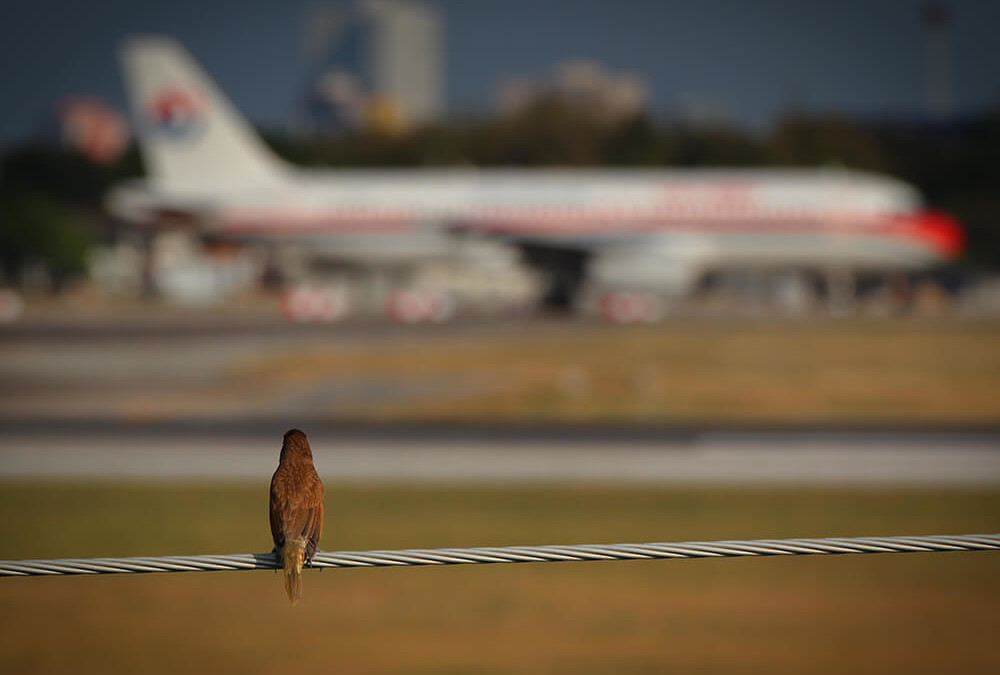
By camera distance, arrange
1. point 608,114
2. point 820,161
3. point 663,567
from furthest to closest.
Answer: point 608,114, point 820,161, point 663,567

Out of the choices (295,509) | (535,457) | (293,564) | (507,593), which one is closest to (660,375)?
(535,457)

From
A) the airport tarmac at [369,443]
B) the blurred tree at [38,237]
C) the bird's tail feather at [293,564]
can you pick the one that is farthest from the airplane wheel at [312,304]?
the bird's tail feather at [293,564]

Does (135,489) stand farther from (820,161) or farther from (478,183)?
(820,161)

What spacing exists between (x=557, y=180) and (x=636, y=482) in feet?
160

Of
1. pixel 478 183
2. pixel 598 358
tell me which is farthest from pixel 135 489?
pixel 478 183

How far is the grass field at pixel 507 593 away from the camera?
15.5 meters

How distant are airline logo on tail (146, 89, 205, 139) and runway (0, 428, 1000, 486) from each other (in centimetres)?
4762

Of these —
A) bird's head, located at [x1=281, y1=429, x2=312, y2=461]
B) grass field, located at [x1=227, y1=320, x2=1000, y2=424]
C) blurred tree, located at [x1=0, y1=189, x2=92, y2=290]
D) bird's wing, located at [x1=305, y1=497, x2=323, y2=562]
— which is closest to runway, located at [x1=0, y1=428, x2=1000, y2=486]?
grass field, located at [x1=227, y1=320, x2=1000, y2=424]

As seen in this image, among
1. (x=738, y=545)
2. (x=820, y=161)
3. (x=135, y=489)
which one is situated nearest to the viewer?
(x=738, y=545)

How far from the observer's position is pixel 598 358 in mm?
51625

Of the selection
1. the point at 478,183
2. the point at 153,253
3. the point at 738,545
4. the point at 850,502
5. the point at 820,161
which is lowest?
the point at 738,545

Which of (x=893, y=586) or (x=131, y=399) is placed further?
(x=131, y=399)

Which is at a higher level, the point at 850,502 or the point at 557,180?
the point at 557,180

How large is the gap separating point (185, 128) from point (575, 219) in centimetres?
2485
